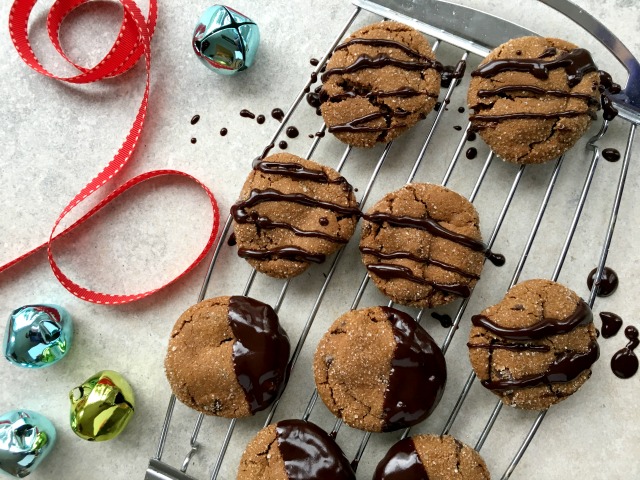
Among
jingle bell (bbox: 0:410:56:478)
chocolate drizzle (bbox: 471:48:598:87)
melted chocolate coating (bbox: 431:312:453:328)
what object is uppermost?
chocolate drizzle (bbox: 471:48:598:87)

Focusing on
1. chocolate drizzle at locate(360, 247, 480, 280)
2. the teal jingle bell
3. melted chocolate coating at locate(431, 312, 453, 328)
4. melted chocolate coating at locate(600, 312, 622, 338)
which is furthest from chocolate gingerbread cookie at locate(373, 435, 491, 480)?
the teal jingle bell

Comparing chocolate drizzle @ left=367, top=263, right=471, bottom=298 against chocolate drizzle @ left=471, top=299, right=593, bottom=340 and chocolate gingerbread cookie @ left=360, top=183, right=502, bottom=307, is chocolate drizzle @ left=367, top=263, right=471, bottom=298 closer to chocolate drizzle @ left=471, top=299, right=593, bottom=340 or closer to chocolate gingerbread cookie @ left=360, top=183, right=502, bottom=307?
chocolate gingerbread cookie @ left=360, top=183, right=502, bottom=307

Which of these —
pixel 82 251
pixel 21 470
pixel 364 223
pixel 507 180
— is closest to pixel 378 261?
pixel 364 223

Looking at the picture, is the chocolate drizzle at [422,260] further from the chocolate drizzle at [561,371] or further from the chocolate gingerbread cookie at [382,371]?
the chocolate drizzle at [561,371]

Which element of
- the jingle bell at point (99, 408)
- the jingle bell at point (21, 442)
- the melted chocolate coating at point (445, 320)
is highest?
the melted chocolate coating at point (445, 320)

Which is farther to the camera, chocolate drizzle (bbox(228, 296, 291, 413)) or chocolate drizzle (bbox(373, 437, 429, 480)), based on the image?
chocolate drizzle (bbox(228, 296, 291, 413))

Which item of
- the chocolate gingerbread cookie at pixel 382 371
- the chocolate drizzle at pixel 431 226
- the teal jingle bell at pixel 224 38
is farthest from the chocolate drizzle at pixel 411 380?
the teal jingle bell at pixel 224 38

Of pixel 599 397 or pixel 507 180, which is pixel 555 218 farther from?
pixel 599 397
